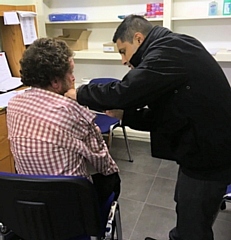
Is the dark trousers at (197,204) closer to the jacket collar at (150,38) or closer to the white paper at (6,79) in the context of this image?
the jacket collar at (150,38)

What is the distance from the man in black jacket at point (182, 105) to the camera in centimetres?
108

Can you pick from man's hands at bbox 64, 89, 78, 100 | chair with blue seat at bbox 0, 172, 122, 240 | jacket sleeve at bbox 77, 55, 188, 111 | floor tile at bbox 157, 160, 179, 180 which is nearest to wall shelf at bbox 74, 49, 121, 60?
floor tile at bbox 157, 160, 179, 180

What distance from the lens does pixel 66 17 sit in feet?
10.6

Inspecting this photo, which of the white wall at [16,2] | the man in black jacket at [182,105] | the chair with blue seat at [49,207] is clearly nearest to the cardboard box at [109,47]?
the white wall at [16,2]

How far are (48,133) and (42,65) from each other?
311 mm

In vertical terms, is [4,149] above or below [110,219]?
below

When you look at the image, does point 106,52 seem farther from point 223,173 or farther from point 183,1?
point 223,173

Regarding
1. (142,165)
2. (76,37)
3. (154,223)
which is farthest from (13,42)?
(154,223)

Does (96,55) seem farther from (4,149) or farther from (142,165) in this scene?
(4,149)

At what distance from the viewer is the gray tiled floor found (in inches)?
77.5

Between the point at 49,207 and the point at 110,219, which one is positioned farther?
the point at 110,219

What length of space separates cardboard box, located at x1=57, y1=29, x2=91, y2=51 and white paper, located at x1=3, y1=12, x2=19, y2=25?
31.3 inches

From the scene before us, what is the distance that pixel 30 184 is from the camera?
Answer: 3.09ft

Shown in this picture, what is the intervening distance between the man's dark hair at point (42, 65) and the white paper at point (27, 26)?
4.98 feet
